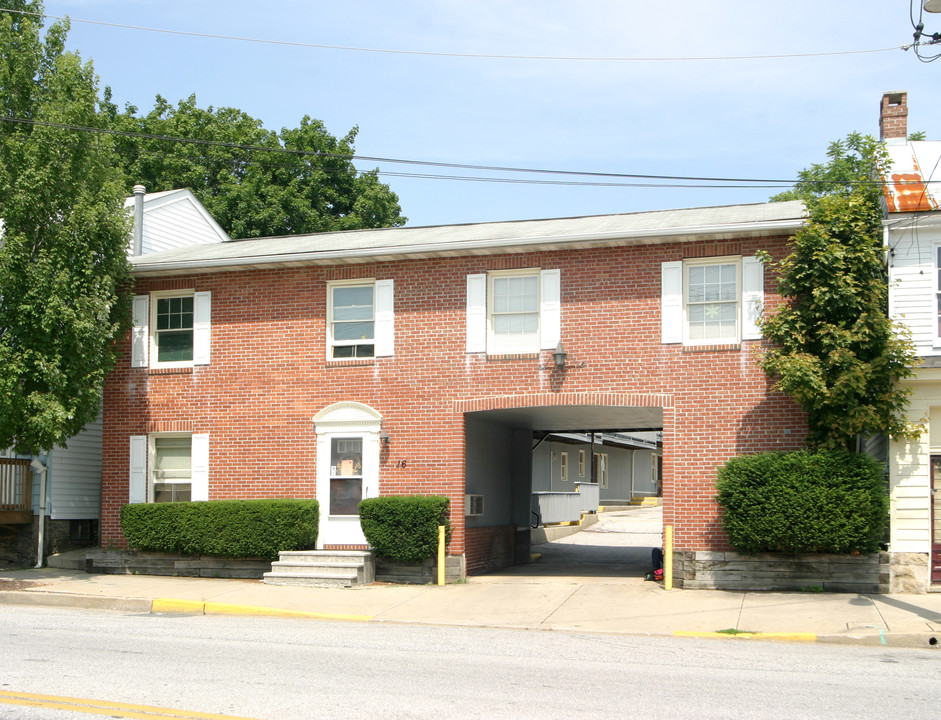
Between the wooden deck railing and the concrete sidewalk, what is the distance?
1.39 meters

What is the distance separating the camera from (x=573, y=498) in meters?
35.0

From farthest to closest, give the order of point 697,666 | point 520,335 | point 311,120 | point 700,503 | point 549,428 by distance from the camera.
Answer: point 311,120
point 549,428
point 520,335
point 700,503
point 697,666

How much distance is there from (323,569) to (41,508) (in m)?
6.24

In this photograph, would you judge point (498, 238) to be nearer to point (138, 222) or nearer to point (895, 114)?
point (895, 114)

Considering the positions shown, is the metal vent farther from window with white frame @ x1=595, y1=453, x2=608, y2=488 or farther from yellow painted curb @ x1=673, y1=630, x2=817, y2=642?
window with white frame @ x1=595, y1=453, x2=608, y2=488

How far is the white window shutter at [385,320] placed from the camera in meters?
19.4

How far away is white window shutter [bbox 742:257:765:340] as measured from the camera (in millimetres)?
17438

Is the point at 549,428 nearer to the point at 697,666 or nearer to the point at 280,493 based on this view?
the point at 280,493

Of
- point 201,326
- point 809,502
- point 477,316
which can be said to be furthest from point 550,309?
point 201,326

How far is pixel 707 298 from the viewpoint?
58.8ft

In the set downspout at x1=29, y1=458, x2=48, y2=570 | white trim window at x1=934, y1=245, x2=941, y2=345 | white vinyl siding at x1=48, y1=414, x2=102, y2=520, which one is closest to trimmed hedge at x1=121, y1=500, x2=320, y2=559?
downspout at x1=29, y1=458, x2=48, y2=570

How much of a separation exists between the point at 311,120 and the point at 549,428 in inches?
963

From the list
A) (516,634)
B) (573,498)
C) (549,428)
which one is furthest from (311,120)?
(516,634)

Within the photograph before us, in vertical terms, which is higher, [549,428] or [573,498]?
[549,428]
